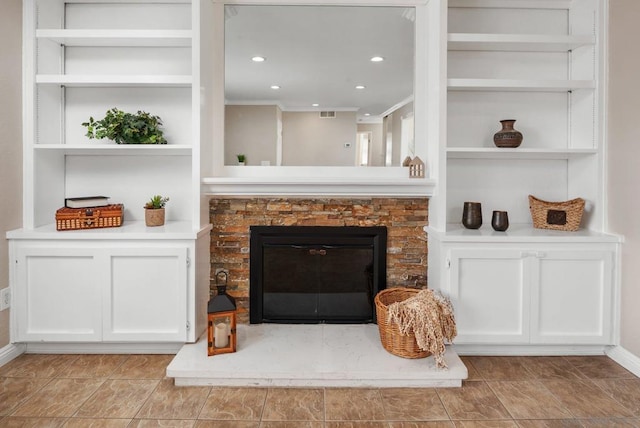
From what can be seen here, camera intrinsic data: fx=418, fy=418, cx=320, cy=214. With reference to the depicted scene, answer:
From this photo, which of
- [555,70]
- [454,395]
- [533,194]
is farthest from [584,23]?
[454,395]

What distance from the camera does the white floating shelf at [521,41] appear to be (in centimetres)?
264

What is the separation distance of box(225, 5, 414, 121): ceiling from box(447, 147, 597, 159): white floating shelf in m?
0.57

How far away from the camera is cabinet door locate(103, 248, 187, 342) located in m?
2.50

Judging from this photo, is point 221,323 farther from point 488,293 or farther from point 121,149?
point 488,293

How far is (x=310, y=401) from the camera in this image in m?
2.11

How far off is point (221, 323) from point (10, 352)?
4.22 feet

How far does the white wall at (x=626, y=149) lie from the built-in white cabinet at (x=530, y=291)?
102 millimetres

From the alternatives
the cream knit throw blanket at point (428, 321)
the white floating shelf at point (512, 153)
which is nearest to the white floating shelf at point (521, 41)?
the white floating shelf at point (512, 153)

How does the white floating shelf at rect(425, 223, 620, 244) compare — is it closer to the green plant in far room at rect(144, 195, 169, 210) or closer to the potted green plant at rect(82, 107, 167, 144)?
the green plant in far room at rect(144, 195, 169, 210)

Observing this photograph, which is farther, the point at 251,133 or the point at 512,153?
the point at 251,133

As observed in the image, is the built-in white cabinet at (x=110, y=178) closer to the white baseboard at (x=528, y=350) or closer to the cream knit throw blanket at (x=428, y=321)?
the cream knit throw blanket at (x=428, y=321)

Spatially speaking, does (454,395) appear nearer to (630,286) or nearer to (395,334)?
(395,334)

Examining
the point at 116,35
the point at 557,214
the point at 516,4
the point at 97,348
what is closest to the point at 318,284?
the point at 97,348

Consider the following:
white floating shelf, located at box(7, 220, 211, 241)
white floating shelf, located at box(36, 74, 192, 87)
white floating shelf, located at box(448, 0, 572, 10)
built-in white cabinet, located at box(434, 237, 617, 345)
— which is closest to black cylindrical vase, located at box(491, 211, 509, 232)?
built-in white cabinet, located at box(434, 237, 617, 345)
